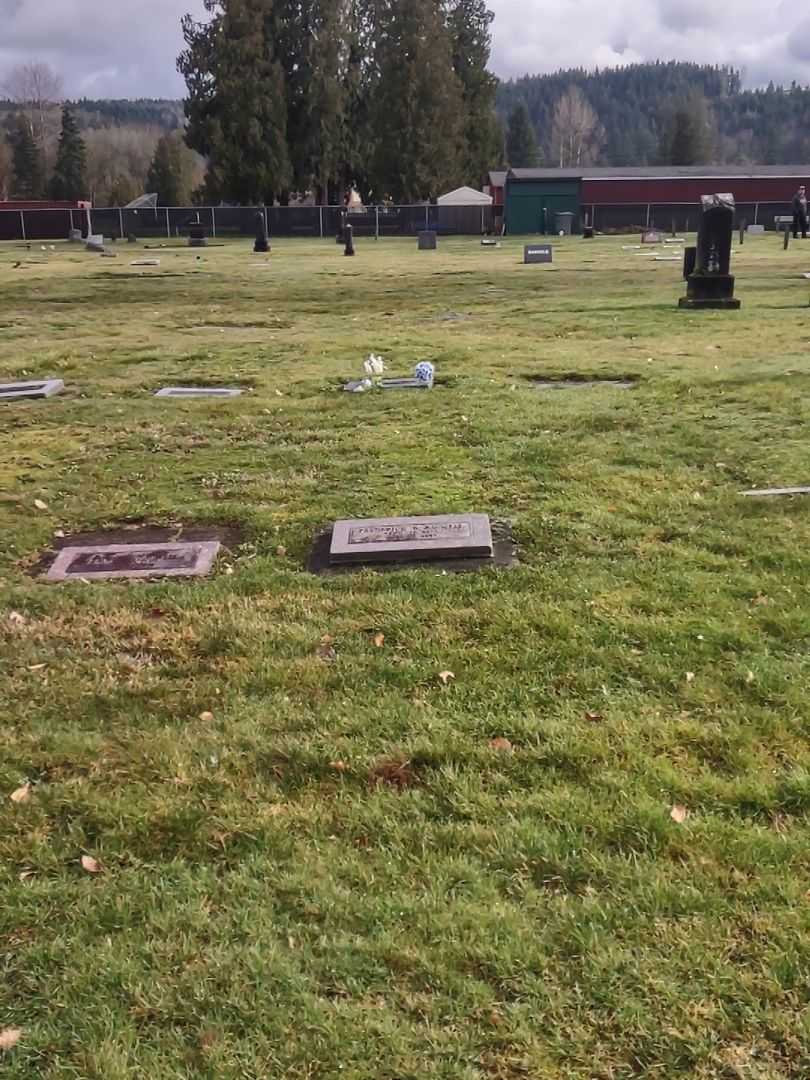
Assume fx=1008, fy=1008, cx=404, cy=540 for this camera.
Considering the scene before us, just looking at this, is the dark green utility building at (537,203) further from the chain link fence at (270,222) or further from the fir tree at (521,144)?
the fir tree at (521,144)

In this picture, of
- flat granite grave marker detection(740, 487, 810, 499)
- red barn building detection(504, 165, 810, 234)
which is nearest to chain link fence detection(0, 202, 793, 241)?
red barn building detection(504, 165, 810, 234)

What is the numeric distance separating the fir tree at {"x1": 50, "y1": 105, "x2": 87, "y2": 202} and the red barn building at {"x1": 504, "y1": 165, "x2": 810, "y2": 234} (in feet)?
140

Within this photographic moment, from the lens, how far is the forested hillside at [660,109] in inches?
5915

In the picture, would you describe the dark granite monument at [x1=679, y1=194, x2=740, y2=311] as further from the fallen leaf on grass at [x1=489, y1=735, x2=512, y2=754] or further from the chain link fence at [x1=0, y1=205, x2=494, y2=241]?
the chain link fence at [x1=0, y1=205, x2=494, y2=241]

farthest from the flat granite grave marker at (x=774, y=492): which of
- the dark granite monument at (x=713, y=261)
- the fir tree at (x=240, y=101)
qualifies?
the fir tree at (x=240, y=101)

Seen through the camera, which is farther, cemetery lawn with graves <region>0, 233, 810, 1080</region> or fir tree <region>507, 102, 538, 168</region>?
fir tree <region>507, 102, 538, 168</region>

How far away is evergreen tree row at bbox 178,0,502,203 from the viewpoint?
6038 centimetres

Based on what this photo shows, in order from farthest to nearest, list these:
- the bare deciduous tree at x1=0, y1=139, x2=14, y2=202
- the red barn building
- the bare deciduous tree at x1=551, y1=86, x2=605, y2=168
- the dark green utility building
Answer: the bare deciduous tree at x1=551, y1=86, x2=605, y2=168 → the bare deciduous tree at x1=0, y1=139, x2=14, y2=202 → the red barn building → the dark green utility building

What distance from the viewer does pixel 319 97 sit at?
6153 centimetres

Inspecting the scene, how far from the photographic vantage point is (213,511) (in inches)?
240

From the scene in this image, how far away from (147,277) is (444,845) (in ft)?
83.5

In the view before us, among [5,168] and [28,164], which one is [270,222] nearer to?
[28,164]

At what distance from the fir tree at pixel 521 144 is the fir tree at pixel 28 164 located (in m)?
46.8

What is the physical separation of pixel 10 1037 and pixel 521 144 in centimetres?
11321
